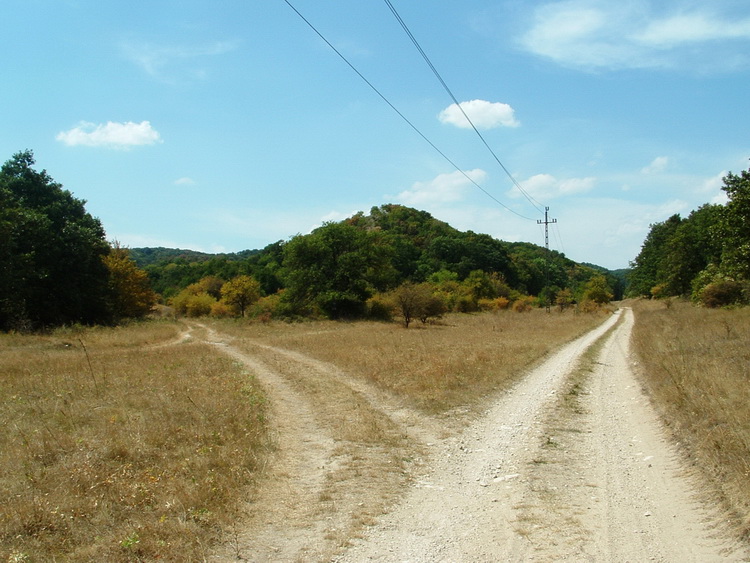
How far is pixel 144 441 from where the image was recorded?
27.3 feet

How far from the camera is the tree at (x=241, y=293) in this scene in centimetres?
6219

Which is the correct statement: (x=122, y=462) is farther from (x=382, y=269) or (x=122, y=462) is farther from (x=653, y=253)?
(x=653, y=253)

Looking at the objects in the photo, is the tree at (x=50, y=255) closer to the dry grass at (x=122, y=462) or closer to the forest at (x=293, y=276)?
the forest at (x=293, y=276)

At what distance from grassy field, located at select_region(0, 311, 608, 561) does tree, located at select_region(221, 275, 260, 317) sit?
42.4 meters

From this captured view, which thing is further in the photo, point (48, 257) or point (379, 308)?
point (379, 308)

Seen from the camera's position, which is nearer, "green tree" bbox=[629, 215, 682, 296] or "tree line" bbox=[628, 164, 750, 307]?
"tree line" bbox=[628, 164, 750, 307]


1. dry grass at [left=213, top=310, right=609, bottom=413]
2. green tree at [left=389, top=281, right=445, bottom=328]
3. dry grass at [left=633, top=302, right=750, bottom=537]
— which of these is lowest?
dry grass at [left=213, top=310, right=609, bottom=413]

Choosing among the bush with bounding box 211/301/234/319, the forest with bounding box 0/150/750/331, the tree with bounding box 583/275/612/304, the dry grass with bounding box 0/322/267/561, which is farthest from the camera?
the tree with bounding box 583/275/612/304

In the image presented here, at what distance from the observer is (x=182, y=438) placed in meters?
8.61

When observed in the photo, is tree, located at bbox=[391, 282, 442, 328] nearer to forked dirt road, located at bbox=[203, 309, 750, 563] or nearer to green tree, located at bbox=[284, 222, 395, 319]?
green tree, located at bbox=[284, 222, 395, 319]

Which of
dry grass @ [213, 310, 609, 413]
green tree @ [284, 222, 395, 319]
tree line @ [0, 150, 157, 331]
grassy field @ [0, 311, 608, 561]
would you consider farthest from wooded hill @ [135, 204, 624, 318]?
grassy field @ [0, 311, 608, 561]

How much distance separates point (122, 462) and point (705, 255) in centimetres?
7984

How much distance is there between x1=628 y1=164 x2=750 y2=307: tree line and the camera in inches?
1062

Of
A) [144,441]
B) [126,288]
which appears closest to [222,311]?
[126,288]
